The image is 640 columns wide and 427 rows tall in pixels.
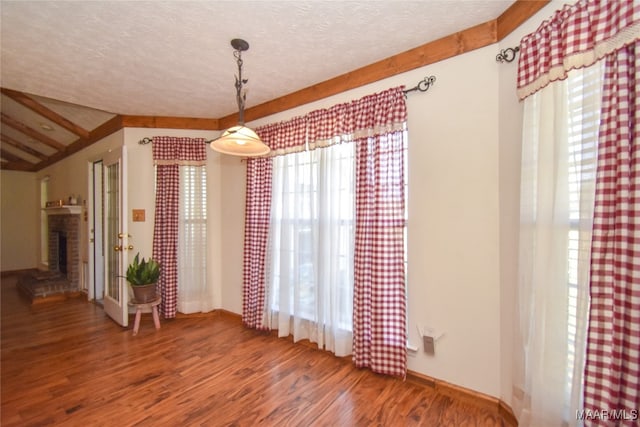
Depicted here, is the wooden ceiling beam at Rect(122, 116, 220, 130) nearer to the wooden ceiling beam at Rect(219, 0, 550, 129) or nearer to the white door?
the white door

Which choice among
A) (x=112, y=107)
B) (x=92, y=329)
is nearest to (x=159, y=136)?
(x=112, y=107)

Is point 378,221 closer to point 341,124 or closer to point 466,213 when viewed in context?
point 466,213

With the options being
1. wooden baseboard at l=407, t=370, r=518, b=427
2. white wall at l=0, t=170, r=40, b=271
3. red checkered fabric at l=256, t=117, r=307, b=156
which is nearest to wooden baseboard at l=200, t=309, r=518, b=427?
wooden baseboard at l=407, t=370, r=518, b=427

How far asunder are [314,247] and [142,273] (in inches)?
76.2

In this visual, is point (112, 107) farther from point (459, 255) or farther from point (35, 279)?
point (459, 255)

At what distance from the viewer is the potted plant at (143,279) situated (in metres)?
2.71

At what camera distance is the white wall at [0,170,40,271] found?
5.41 meters

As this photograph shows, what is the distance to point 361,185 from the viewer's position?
201 cm

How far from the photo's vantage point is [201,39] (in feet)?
5.69

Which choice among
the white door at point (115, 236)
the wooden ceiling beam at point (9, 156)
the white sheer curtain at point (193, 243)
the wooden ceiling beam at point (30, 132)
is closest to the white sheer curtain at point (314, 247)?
the white sheer curtain at point (193, 243)

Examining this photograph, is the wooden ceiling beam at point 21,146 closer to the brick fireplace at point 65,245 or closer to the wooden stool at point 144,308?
the brick fireplace at point 65,245

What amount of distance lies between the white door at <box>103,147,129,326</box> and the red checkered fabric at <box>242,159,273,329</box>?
1.31m

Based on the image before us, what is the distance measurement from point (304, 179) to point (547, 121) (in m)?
1.71

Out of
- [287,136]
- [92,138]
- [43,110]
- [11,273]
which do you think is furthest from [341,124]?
[11,273]
